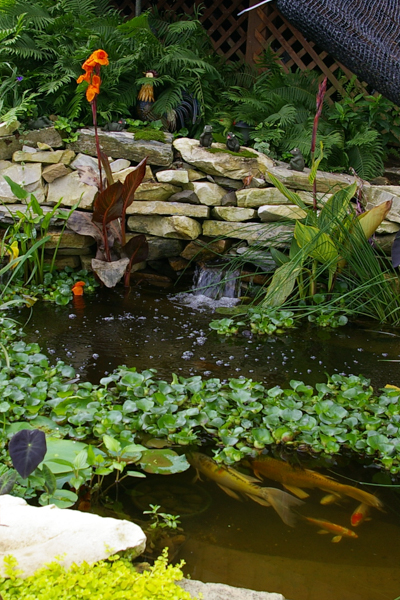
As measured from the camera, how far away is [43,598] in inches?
53.7

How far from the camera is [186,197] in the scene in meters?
4.91

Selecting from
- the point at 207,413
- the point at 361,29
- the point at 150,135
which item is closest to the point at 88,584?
the point at 207,413

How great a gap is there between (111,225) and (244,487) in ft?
9.81

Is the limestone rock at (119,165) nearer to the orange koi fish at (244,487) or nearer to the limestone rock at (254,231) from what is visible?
the limestone rock at (254,231)

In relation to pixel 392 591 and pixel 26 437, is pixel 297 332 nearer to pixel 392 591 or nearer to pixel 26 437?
pixel 392 591

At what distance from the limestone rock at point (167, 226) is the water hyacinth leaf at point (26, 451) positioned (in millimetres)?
3375

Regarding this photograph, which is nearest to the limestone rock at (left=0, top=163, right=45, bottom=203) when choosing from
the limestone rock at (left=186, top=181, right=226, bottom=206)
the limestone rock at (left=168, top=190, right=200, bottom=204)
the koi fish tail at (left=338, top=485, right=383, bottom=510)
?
the limestone rock at (left=168, top=190, right=200, bottom=204)

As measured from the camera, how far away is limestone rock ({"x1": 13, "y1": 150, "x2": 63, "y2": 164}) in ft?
16.1

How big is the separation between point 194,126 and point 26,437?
459 cm

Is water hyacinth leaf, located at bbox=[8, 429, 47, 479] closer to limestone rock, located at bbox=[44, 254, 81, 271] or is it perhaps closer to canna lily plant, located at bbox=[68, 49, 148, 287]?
canna lily plant, located at bbox=[68, 49, 148, 287]

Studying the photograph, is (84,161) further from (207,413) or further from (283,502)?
(283,502)

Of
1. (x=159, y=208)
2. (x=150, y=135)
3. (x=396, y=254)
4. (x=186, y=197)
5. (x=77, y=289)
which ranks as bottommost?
(x=77, y=289)

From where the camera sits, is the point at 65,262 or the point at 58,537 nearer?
the point at 58,537

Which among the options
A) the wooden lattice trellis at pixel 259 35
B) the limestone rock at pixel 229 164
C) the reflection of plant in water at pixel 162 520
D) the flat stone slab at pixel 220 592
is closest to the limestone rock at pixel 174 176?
the limestone rock at pixel 229 164
